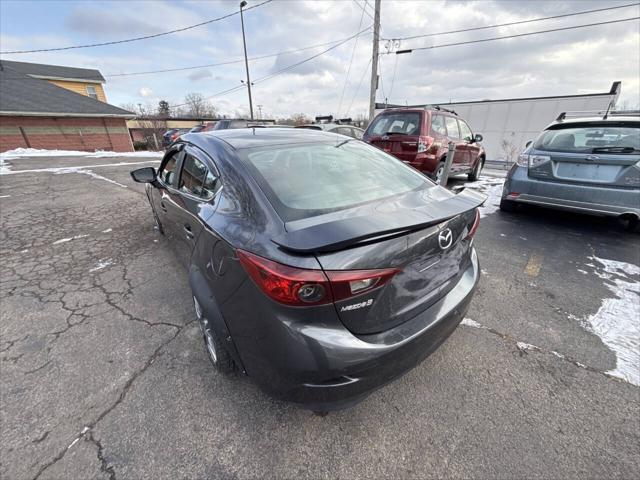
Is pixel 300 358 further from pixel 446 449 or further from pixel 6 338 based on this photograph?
pixel 6 338

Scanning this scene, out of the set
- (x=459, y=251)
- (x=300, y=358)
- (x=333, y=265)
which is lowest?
(x=300, y=358)

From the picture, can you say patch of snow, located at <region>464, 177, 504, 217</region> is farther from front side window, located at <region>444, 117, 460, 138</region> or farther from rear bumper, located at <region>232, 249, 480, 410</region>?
rear bumper, located at <region>232, 249, 480, 410</region>

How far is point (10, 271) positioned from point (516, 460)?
5.09 m

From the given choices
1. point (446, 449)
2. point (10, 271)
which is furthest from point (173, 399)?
point (10, 271)

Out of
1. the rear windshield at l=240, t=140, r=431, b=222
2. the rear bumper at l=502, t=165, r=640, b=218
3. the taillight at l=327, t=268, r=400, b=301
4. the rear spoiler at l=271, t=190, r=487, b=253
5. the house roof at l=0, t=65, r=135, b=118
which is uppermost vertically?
the house roof at l=0, t=65, r=135, b=118

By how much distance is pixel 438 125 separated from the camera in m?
5.79

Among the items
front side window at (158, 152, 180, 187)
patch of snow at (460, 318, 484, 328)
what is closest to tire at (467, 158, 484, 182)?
patch of snow at (460, 318, 484, 328)

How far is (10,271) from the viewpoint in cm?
329

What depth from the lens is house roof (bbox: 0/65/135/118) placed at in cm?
1788

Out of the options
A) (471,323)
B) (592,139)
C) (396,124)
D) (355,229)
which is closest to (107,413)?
(355,229)

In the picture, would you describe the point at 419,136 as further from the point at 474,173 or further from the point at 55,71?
the point at 55,71

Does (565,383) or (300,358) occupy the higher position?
(300,358)

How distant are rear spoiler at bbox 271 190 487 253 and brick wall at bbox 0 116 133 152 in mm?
26023

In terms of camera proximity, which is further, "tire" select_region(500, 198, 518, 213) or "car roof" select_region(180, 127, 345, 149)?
"tire" select_region(500, 198, 518, 213)
